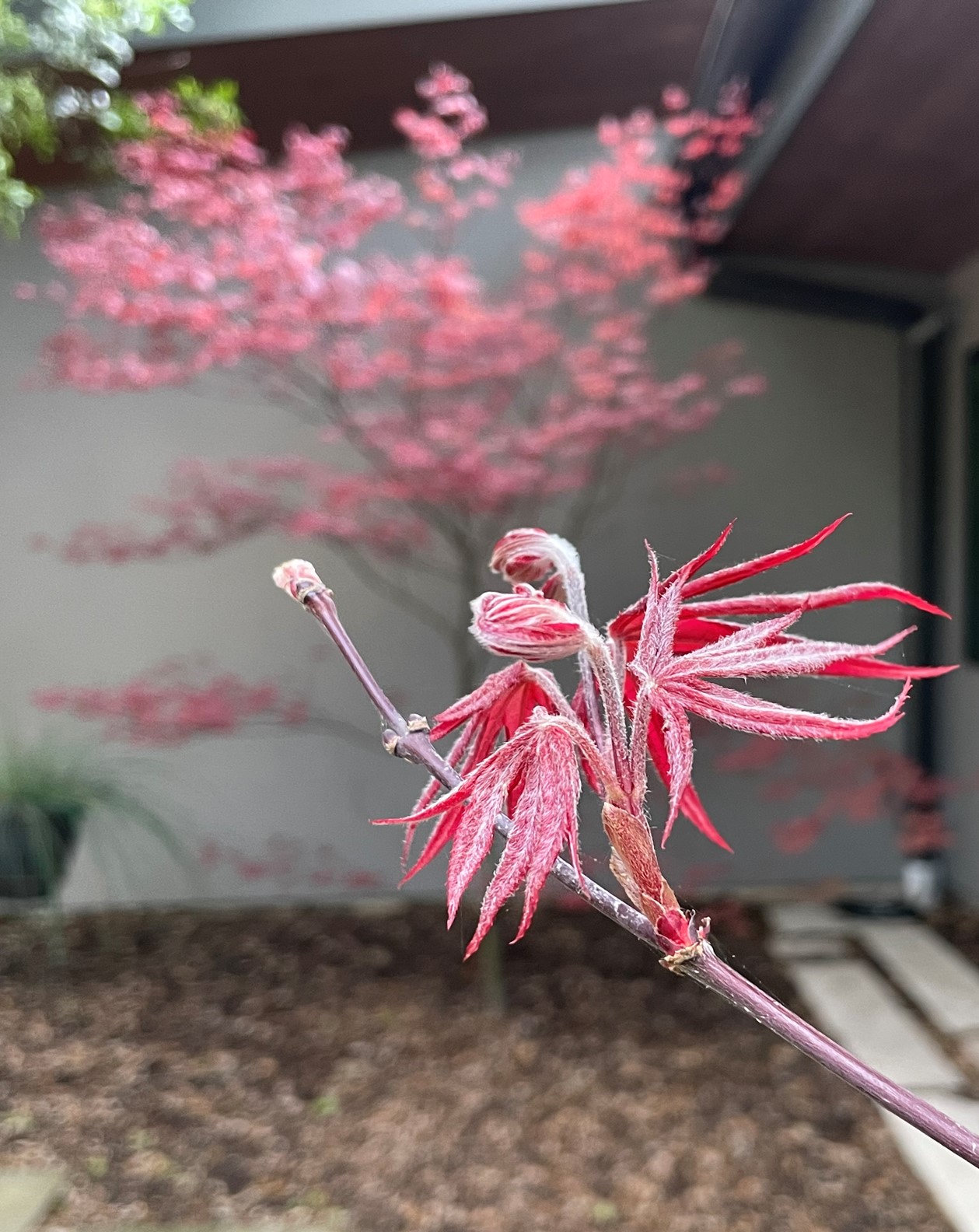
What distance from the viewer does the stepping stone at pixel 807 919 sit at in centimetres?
255

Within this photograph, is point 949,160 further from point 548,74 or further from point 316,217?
point 316,217

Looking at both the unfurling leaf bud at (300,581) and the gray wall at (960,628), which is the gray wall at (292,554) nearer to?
the gray wall at (960,628)

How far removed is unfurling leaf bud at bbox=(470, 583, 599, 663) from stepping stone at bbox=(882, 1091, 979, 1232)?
55.2 inches

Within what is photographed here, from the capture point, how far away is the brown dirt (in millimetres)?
1510

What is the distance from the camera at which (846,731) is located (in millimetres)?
294

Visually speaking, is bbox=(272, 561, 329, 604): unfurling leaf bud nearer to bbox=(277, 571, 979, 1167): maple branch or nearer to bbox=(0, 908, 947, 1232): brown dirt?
bbox=(277, 571, 979, 1167): maple branch

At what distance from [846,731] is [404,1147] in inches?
64.5

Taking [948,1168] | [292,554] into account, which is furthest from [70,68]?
[948,1168]

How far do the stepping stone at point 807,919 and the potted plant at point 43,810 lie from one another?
5.92ft

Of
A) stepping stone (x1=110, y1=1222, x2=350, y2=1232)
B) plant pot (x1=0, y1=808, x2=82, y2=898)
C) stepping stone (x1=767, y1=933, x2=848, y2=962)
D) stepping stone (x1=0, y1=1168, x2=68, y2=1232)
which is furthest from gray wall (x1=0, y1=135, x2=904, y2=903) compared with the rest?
stepping stone (x1=110, y1=1222, x2=350, y2=1232)

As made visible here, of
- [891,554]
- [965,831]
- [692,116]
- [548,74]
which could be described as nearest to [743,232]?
[692,116]

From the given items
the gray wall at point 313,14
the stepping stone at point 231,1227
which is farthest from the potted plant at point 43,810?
the gray wall at point 313,14

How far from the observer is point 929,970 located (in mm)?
2314

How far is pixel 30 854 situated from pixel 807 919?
204 cm
